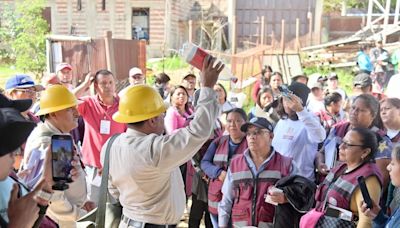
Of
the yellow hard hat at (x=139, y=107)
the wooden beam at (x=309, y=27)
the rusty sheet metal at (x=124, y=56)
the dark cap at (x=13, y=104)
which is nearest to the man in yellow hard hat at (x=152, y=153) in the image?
the yellow hard hat at (x=139, y=107)

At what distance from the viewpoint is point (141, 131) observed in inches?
101

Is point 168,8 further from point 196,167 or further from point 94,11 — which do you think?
point 196,167

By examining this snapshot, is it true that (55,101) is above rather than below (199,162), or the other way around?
above

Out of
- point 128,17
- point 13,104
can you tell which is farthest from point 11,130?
point 128,17

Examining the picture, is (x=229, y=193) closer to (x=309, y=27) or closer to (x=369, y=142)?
(x=369, y=142)

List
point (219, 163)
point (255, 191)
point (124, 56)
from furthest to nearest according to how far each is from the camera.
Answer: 1. point (124, 56)
2. point (219, 163)
3. point (255, 191)

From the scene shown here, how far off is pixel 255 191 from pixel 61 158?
1800 millimetres

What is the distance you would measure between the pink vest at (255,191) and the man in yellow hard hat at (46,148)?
128cm

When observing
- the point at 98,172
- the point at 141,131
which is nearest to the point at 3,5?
the point at 98,172

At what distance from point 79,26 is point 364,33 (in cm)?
1449

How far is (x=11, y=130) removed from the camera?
144cm

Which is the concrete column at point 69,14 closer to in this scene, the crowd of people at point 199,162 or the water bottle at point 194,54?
the crowd of people at point 199,162

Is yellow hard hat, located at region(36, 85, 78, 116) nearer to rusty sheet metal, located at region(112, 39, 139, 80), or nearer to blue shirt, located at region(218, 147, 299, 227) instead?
blue shirt, located at region(218, 147, 299, 227)

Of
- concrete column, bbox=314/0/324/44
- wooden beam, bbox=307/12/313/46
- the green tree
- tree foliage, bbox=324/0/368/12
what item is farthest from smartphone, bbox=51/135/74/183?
tree foliage, bbox=324/0/368/12
